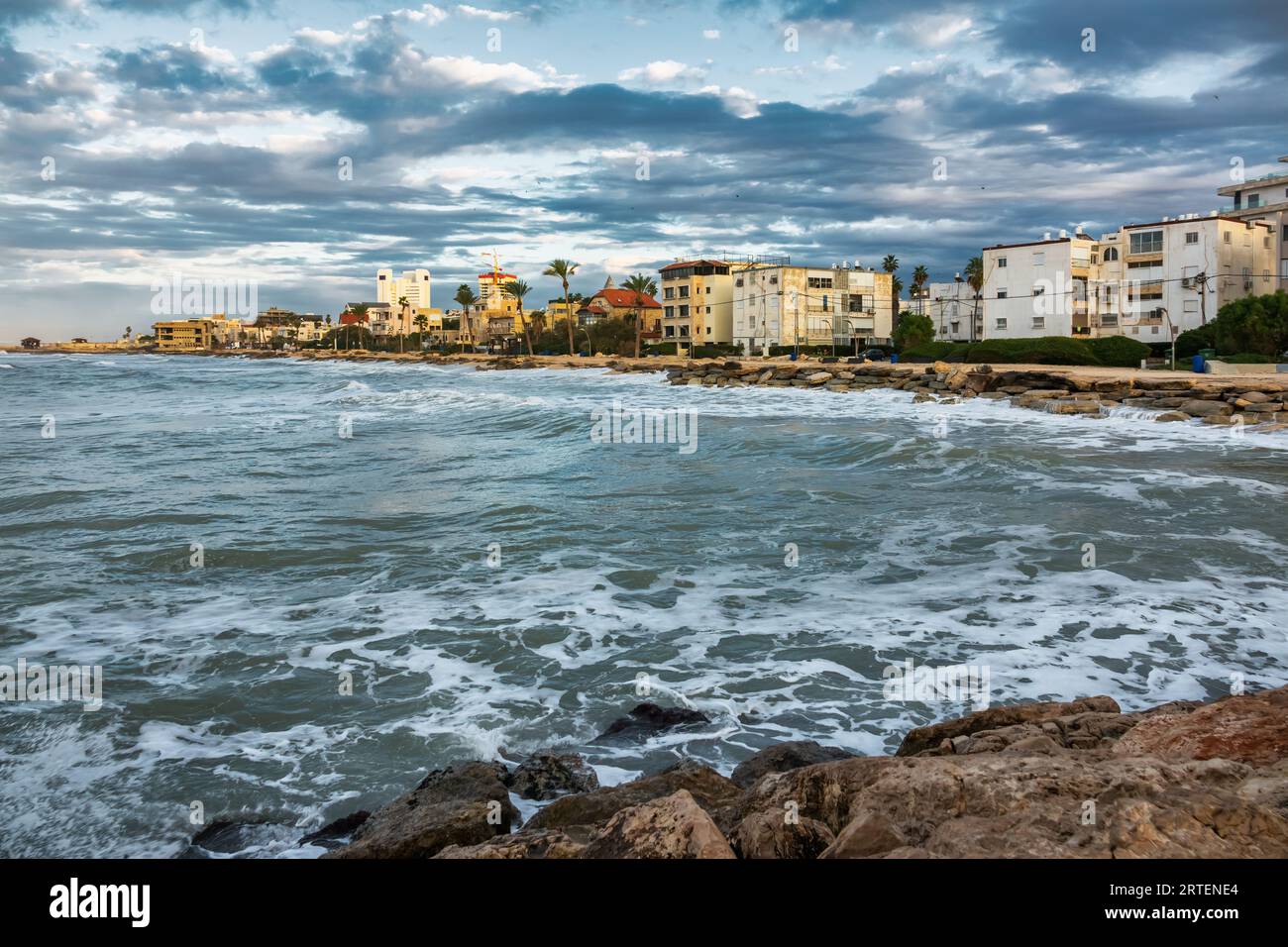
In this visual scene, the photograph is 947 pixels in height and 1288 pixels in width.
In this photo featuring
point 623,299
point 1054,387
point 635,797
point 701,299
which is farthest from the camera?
point 623,299

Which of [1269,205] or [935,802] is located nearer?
[935,802]

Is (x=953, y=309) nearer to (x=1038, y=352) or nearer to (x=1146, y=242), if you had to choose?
(x=1146, y=242)

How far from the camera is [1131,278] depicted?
68125 mm

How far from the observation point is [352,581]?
10828mm

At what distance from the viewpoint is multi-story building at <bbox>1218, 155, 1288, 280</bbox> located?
223ft

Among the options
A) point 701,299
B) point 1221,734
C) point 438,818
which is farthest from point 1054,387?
point 701,299

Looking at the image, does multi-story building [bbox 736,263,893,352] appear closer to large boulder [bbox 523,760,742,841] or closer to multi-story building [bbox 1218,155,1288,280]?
multi-story building [bbox 1218,155,1288,280]

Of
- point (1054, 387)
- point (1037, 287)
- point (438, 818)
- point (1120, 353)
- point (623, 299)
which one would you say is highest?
point (623, 299)

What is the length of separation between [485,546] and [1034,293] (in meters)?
68.4

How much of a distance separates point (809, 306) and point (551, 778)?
286 feet

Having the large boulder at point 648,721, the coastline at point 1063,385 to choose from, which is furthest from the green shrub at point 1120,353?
the large boulder at point 648,721

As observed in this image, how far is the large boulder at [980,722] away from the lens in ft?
19.2

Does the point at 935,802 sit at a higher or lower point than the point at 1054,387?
lower
